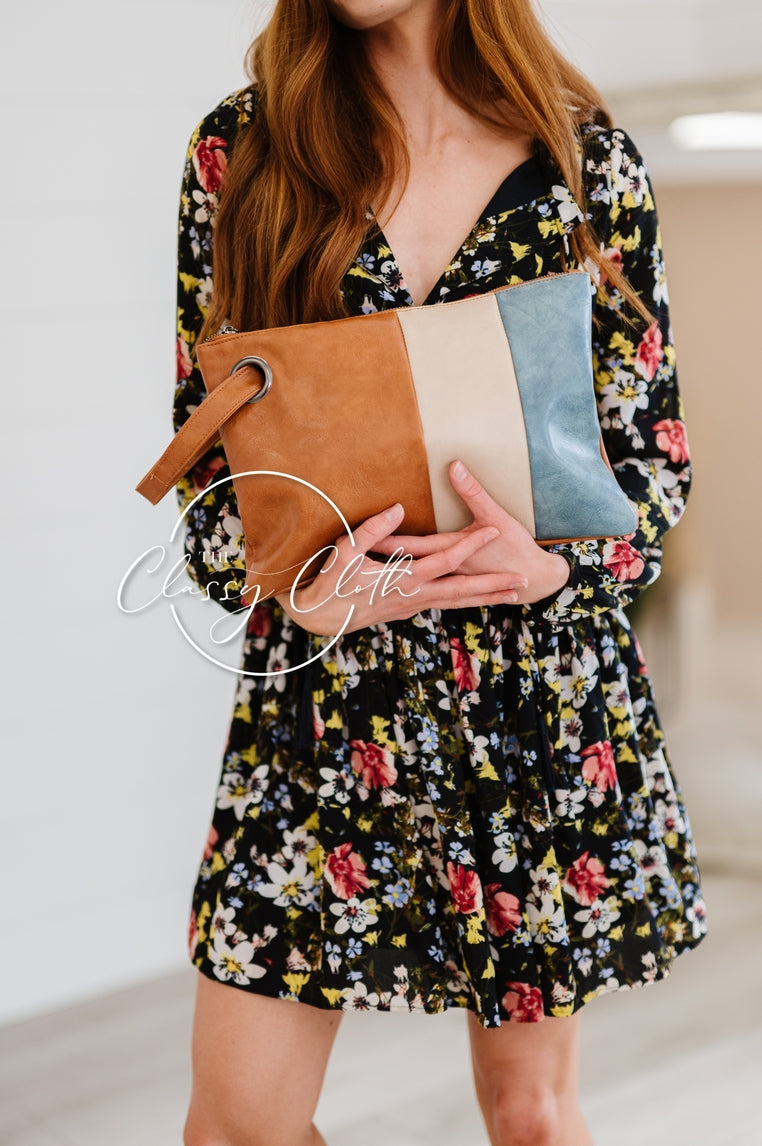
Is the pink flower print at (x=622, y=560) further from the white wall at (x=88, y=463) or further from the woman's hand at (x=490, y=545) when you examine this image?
the white wall at (x=88, y=463)

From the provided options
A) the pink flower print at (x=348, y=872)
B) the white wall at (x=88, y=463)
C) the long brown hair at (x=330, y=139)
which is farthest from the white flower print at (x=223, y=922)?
the white wall at (x=88, y=463)

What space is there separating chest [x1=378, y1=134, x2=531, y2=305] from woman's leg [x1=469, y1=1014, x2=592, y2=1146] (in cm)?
70

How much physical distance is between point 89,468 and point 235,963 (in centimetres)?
138

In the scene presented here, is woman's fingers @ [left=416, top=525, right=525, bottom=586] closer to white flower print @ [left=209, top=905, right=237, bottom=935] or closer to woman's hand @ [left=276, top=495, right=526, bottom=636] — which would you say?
woman's hand @ [left=276, top=495, right=526, bottom=636]

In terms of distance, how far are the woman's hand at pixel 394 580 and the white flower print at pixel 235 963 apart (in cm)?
32

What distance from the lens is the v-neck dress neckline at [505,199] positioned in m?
1.00

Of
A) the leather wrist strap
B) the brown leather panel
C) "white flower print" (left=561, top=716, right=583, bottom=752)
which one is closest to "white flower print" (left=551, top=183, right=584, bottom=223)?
the brown leather panel

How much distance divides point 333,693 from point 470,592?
7.0 inches

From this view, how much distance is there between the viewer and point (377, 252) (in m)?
1.00

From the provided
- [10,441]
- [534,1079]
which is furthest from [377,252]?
[10,441]

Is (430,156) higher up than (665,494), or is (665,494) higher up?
(430,156)

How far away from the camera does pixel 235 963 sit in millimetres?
994

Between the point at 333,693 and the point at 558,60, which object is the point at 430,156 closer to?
the point at 558,60

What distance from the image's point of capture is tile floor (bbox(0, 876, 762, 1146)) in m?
1.81
